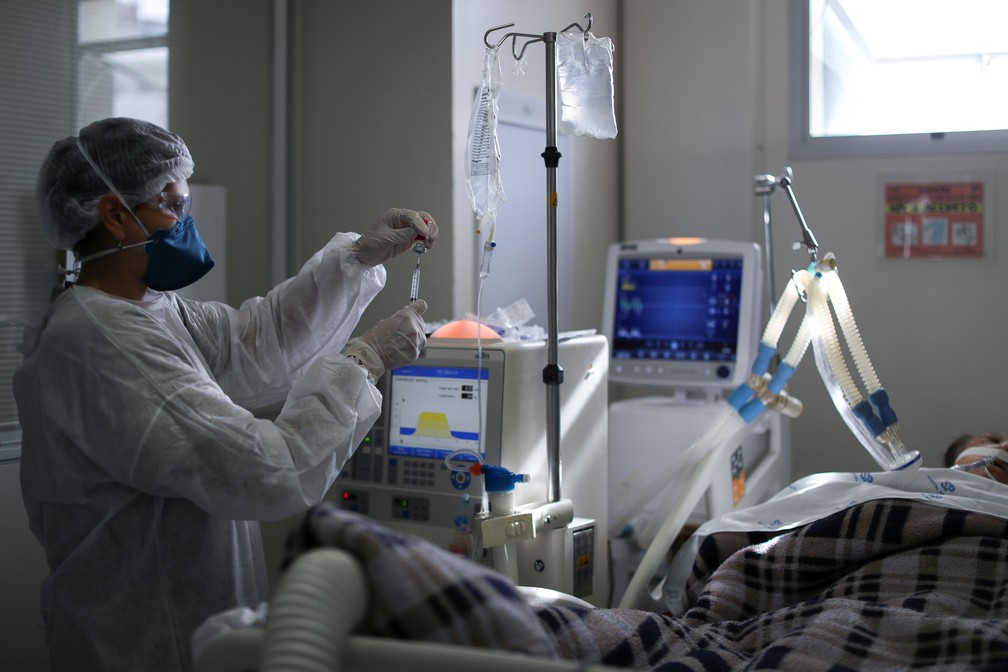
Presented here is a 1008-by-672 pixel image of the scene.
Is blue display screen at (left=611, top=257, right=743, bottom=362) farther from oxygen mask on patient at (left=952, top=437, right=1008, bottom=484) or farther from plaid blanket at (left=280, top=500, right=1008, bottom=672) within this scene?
plaid blanket at (left=280, top=500, right=1008, bottom=672)

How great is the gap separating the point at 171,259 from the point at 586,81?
873 mm

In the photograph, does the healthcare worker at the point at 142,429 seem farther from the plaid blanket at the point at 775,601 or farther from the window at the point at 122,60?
the window at the point at 122,60

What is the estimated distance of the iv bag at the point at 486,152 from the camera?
1.92 metres

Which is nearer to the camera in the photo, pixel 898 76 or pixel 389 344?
pixel 389 344

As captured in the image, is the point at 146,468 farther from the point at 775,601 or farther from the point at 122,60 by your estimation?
the point at 122,60

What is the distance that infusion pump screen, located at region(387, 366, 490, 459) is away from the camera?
1942mm

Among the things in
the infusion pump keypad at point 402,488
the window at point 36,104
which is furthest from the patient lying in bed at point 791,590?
the window at point 36,104

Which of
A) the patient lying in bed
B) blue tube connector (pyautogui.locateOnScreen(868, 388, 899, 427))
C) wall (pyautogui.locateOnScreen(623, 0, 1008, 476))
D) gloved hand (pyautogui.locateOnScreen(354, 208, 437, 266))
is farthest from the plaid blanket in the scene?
wall (pyautogui.locateOnScreen(623, 0, 1008, 476))

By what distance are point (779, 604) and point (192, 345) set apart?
1141mm

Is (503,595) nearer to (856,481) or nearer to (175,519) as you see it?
(175,519)

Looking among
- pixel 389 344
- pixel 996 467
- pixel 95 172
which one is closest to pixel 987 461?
pixel 996 467

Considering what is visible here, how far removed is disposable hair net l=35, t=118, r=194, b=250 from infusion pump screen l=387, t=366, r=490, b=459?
65cm

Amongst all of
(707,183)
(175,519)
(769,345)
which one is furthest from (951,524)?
(707,183)

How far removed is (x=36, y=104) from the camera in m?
2.09
